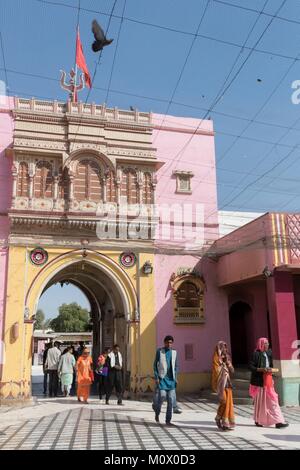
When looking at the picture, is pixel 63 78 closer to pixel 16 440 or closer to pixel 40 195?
pixel 40 195

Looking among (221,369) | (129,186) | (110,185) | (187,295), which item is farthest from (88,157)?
(221,369)

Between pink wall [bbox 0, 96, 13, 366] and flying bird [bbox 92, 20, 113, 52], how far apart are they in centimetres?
667

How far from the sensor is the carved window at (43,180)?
1286 centimetres

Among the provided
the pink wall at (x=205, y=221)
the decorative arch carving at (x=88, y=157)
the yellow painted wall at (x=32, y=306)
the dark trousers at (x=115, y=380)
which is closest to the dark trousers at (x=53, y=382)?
the yellow painted wall at (x=32, y=306)

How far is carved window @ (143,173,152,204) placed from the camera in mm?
13633

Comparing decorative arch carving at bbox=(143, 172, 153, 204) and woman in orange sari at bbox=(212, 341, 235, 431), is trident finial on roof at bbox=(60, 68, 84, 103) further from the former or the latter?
woman in orange sari at bbox=(212, 341, 235, 431)

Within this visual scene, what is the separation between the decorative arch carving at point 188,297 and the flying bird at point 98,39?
7.74 m

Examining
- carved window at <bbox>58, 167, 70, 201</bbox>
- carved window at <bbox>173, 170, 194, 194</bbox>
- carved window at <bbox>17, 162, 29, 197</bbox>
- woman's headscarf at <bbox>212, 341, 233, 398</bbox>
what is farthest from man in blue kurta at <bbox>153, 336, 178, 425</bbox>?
carved window at <bbox>173, 170, 194, 194</bbox>

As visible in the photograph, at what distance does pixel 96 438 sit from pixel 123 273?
6.77 meters

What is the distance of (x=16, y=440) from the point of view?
6645 mm

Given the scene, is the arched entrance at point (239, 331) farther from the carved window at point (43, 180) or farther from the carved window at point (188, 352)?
the carved window at point (43, 180)

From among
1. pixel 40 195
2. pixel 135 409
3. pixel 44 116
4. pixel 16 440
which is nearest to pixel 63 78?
pixel 44 116

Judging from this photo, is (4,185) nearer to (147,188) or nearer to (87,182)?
(87,182)

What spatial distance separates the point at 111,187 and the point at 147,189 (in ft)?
3.58
